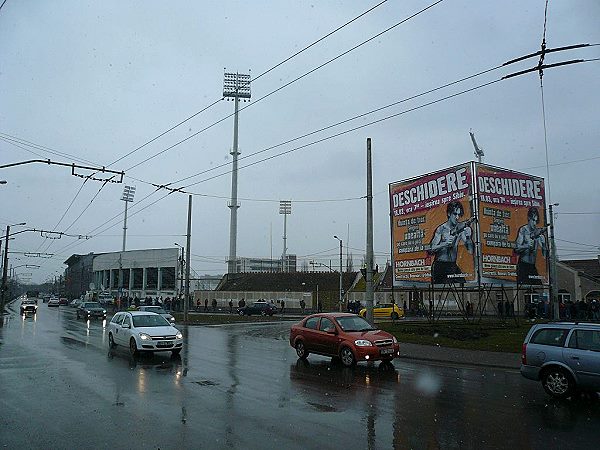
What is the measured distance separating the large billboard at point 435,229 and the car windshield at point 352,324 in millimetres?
11898

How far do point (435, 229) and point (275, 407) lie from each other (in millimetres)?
19914

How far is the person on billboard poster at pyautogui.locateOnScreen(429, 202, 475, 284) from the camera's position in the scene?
1058 inches

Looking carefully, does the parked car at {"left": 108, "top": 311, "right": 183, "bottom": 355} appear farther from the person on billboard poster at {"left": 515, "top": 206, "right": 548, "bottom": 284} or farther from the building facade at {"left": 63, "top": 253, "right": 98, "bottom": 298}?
the building facade at {"left": 63, "top": 253, "right": 98, "bottom": 298}

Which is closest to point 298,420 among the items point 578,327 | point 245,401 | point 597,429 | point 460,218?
point 245,401

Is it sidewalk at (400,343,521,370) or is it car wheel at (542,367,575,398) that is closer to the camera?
car wheel at (542,367,575,398)

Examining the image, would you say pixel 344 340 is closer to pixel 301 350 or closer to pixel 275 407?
pixel 301 350

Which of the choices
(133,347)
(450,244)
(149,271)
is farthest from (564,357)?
(149,271)

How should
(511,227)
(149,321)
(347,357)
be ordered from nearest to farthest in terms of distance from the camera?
(347,357)
(149,321)
(511,227)

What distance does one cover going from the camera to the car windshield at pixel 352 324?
625 inches

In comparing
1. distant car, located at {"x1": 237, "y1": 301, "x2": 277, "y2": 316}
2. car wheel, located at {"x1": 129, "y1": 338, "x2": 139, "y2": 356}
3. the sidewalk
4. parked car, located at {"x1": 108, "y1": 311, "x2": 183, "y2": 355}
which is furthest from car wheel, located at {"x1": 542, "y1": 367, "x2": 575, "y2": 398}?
distant car, located at {"x1": 237, "y1": 301, "x2": 277, "y2": 316}

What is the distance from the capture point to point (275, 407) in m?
9.44

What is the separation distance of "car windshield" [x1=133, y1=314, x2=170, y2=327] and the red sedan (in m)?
4.55

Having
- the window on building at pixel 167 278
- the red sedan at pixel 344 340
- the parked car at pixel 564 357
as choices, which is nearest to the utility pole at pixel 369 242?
the red sedan at pixel 344 340

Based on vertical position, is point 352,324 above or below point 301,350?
above
